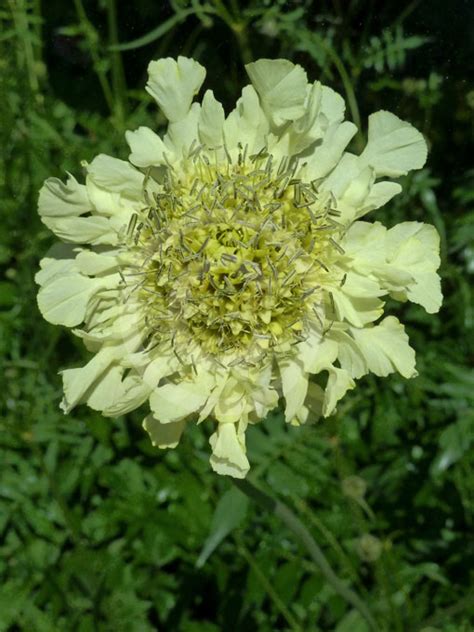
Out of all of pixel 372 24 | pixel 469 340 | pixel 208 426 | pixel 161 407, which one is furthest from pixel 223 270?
pixel 372 24

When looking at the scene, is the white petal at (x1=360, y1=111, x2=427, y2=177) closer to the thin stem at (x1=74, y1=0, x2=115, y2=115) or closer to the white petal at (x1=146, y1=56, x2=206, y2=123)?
the white petal at (x1=146, y1=56, x2=206, y2=123)

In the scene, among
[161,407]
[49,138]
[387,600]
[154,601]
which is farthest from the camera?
[49,138]

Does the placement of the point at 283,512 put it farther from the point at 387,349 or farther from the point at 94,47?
the point at 94,47

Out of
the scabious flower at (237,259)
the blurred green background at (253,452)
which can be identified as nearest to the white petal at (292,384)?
the scabious flower at (237,259)

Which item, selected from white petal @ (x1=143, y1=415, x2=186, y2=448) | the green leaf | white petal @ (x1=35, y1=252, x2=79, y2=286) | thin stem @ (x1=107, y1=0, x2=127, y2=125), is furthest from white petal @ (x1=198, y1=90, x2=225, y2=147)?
thin stem @ (x1=107, y1=0, x2=127, y2=125)

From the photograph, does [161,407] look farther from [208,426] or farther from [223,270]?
[208,426]

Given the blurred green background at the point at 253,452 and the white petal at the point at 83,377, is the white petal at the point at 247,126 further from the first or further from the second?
the blurred green background at the point at 253,452
